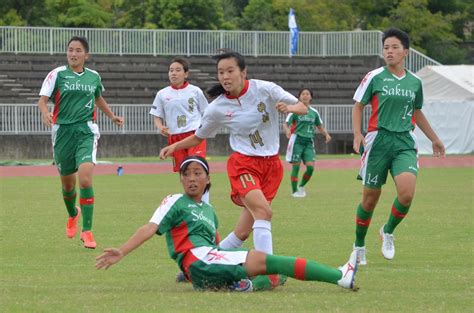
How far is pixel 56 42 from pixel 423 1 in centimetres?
2220

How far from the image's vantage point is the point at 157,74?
47062mm

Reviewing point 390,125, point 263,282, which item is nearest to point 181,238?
point 263,282

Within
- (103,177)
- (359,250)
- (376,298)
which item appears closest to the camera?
(376,298)

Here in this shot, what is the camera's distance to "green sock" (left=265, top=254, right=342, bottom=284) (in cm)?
893

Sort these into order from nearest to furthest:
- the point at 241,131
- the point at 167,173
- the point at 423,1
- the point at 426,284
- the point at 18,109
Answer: the point at 426,284 < the point at 241,131 < the point at 167,173 < the point at 18,109 < the point at 423,1

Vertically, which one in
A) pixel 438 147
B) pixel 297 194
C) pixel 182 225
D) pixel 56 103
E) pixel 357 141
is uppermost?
pixel 56 103

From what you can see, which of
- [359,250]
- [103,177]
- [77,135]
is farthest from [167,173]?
[359,250]

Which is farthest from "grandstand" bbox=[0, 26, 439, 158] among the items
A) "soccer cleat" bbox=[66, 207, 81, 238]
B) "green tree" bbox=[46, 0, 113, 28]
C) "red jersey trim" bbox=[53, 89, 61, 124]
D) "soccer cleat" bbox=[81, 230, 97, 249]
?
"soccer cleat" bbox=[81, 230, 97, 249]

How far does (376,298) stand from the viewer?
8.93m

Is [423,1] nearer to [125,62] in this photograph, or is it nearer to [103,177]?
[125,62]

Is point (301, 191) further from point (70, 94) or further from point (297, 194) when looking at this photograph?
point (70, 94)

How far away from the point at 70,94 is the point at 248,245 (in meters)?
2.82

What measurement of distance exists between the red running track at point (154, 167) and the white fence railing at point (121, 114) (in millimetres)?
3885

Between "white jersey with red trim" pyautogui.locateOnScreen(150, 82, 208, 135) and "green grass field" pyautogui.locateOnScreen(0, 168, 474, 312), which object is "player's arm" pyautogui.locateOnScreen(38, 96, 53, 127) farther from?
"white jersey with red trim" pyautogui.locateOnScreen(150, 82, 208, 135)
